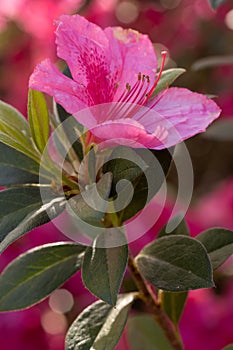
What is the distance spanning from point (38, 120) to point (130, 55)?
13 cm

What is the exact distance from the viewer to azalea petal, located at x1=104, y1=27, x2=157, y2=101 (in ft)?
2.77

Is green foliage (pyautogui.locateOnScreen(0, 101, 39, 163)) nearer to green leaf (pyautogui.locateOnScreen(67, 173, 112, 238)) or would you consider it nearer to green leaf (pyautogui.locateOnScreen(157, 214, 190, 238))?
green leaf (pyautogui.locateOnScreen(67, 173, 112, 238))

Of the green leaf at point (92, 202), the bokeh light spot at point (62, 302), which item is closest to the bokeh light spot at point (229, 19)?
the bokeh light spot at point (62, 302)

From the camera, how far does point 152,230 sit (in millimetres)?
1564

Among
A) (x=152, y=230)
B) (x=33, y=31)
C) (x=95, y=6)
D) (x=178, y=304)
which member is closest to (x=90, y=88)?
(x=178, y=304)

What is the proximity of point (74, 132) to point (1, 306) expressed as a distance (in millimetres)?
237

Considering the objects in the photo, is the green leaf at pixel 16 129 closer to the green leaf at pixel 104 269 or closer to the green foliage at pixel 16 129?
the green foliage at pixel 16 129

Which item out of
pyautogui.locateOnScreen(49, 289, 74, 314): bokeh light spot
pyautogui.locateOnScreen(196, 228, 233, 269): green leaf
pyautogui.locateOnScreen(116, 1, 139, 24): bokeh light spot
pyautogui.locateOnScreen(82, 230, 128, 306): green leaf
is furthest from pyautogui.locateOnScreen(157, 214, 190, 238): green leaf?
pyautogui.locateOnScreen(116, 1, 139, 24): bokeh light spot

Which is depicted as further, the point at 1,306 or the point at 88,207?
the point at 1,306

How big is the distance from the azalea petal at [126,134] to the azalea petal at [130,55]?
0.26 ft

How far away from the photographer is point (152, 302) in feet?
3.18

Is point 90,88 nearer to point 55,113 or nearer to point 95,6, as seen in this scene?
point 55,113

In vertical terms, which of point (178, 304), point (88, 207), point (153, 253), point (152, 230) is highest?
point (88, 207)

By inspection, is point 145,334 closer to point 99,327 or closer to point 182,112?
point 99,327
